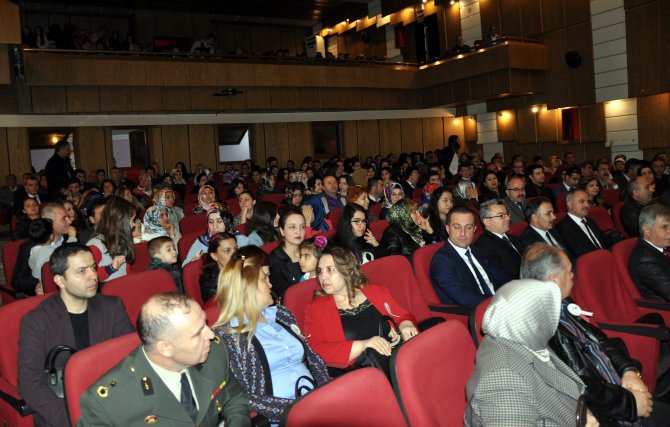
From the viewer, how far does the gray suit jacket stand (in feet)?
6.14

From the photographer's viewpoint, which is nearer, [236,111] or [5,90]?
[5,90]

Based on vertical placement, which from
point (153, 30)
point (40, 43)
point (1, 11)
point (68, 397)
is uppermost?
point (153, 30)

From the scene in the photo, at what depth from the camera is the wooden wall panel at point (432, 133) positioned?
17391 millimetres

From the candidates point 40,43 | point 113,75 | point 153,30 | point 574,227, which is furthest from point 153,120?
point 574,227

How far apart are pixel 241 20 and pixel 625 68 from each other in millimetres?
11552

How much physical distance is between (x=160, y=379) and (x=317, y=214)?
4.20m

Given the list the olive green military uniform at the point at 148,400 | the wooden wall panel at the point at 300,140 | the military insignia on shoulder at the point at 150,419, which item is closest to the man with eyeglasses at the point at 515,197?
the olive green military uniform at the point at 148,400

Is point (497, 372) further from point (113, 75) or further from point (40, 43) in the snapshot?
point (40, 43)

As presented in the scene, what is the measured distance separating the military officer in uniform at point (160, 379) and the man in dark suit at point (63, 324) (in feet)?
2.27

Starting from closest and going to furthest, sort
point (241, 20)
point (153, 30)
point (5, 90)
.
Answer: point (5, 90) < point (153, 30) < point (241, 20)

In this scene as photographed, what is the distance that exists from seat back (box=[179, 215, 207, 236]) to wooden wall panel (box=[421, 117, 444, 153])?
38.7 feet

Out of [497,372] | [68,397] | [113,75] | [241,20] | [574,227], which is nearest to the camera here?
[497,372]

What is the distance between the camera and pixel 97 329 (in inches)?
109

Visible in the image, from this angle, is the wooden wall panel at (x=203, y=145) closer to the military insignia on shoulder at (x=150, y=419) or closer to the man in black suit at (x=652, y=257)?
the man in black suit at (x=652, y=257)
